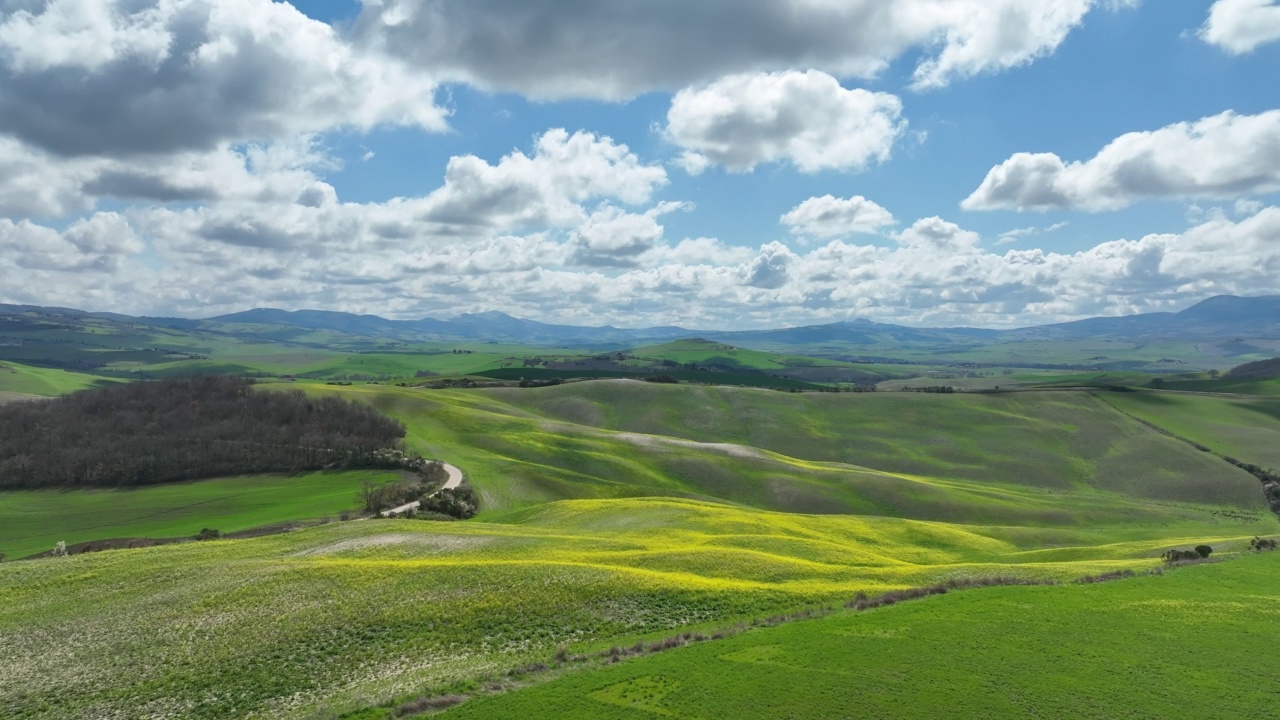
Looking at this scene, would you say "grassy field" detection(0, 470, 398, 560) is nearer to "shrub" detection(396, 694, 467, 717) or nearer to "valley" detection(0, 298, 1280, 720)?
"valley" detection(0, 298, 1280, 720)

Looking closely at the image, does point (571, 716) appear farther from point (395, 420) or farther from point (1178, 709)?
point (395, 420)

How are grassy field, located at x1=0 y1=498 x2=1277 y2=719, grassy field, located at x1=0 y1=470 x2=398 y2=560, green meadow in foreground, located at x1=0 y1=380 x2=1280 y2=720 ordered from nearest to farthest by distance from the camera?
green meadow in foreground, located at x1=0 y1=380 x2=1280 y2=720, grassy field, located at x1=0 y1=498 x2=1277 y2=719, grassy field, located at x1=0 y1=470 x2=398 y2=560

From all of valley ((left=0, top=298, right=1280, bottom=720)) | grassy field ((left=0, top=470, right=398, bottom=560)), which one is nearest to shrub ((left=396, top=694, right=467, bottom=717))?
valley ((left=0, top=298, right=1280, bottom=720))

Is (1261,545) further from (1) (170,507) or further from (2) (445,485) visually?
(1) (170,507)

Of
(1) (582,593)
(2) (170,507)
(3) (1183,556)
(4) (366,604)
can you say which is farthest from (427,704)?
(2) (170,507)

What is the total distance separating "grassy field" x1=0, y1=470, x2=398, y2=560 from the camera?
8162 centimetres

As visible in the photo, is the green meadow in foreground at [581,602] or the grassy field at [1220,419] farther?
the grassy field at [1220,419]

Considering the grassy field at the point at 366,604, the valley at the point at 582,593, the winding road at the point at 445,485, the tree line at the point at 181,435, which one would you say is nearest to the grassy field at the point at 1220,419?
the valley at the point at 582,593

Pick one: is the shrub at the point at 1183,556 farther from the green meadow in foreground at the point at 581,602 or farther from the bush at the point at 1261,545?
the bush at the point at 1261,545

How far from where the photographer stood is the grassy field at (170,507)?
81625mm

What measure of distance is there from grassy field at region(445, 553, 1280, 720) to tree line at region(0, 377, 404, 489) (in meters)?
91.3

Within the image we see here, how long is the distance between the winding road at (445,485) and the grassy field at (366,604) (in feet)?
57.1

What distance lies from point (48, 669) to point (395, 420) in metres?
104

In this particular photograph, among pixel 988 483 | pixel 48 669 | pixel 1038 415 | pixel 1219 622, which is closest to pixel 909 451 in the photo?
pixel 988 483
